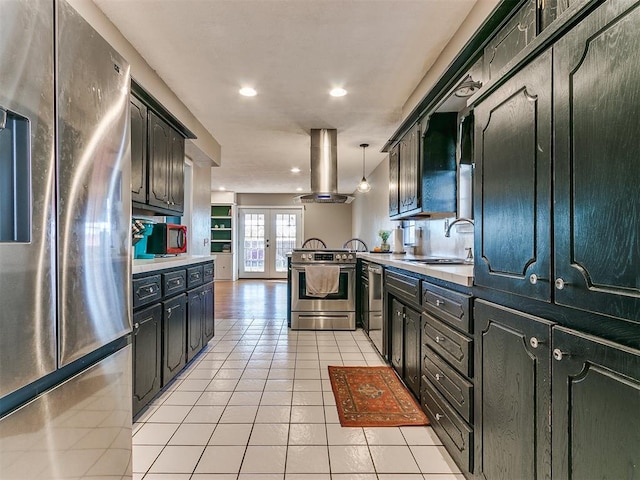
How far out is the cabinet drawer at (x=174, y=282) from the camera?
7.55 ft

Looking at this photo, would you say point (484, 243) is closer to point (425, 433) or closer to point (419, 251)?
point (425, 433)

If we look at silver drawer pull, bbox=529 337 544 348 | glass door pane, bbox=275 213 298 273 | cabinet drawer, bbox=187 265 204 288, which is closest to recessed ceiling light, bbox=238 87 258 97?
cabinet drawer, bbox=187 265 204 288

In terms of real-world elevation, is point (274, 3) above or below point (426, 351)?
above

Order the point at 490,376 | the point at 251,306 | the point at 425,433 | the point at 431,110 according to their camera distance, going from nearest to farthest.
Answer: the point at 490,376 < the point at 425,433 < the point at 431,110 < the point at 251,306

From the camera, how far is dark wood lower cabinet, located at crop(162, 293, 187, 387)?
2.30m

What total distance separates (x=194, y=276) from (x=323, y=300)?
1.70 metres

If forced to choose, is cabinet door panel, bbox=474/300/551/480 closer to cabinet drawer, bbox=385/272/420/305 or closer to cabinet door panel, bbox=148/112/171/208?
cabinet drawer, bbox=385/272/420/305

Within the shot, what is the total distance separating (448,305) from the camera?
5.39 ft

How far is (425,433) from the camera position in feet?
6.22

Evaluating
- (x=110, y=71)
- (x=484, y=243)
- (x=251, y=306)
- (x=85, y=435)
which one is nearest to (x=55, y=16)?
(x=110, y=71)

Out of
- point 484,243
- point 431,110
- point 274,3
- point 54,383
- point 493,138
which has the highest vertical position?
point 274,3

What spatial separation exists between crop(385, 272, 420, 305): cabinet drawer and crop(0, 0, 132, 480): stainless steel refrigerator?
1.54 metres

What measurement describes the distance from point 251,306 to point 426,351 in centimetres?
401

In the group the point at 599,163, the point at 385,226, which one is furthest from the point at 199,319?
the point at 385,226
